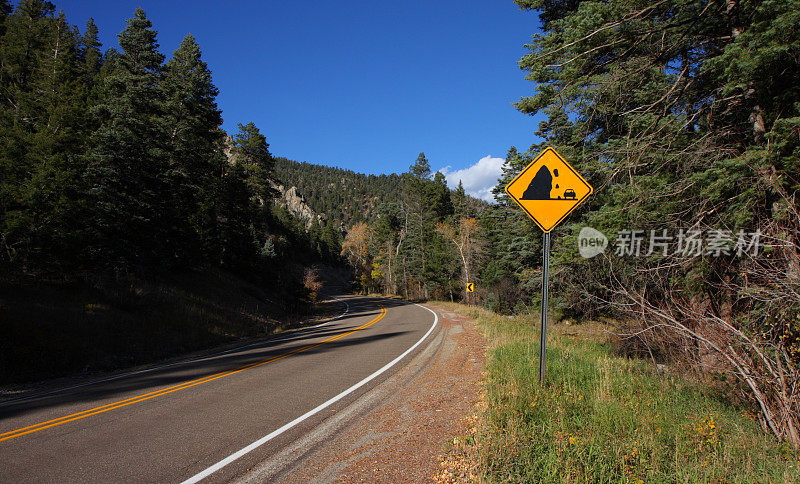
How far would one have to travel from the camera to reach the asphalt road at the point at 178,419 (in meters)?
3.81

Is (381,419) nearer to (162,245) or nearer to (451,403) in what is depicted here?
(451,403)

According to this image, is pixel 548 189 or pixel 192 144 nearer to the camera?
pixel 548 189

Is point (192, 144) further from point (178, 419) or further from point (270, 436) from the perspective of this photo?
point (270, 436)

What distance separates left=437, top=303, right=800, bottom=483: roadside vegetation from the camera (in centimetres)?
329

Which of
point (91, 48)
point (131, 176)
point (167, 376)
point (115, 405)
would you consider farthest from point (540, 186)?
point (91, 48)

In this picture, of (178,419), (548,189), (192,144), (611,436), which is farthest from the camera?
(192,144)

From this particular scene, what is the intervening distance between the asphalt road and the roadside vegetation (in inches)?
92.7

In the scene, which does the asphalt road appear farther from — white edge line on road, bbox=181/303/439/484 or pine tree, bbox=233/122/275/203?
pine tree, bbox=233/122/275/203

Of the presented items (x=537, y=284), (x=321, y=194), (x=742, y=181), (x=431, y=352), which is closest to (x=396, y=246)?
(x=537, y=284)

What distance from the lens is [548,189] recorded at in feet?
17.8

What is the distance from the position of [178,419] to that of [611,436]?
5.57m

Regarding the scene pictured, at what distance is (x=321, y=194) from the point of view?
195 metres

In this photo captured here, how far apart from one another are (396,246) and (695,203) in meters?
56.9

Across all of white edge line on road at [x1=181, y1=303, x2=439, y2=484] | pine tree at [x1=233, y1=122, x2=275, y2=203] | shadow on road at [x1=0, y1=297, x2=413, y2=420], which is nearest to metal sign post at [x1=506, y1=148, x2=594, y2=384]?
white edge line on road at [x1=181, y1=303, x2=439, y2=484]
